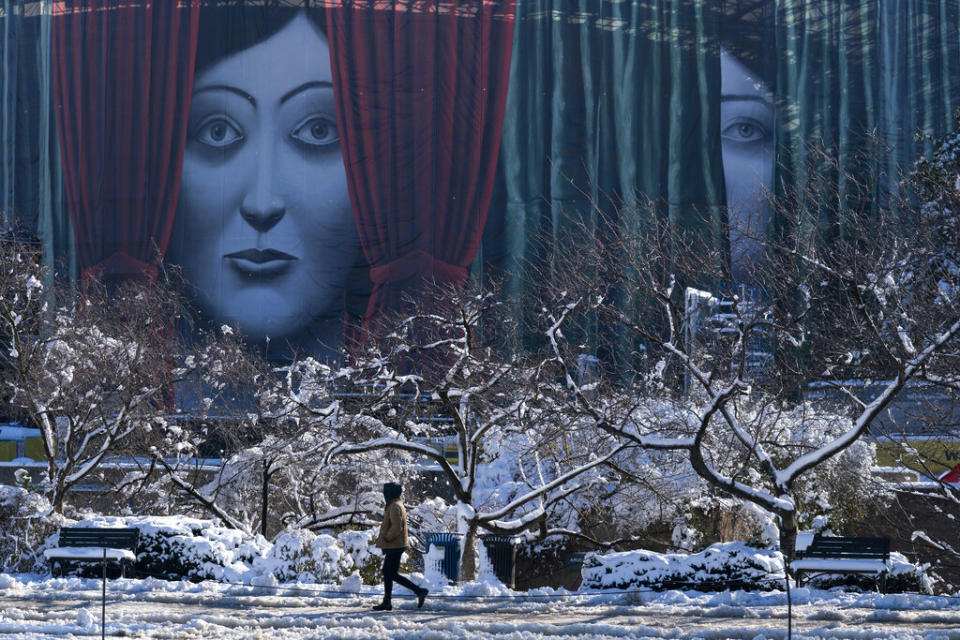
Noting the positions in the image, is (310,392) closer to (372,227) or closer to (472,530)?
(472,530)

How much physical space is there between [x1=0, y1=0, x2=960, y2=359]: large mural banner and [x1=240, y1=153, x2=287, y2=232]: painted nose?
11 centimetres

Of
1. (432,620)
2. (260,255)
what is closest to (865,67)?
(260,255)

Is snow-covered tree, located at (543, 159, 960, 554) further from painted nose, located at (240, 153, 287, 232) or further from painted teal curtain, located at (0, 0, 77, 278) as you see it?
painted teal curtain, located at (0, 0, 77, 278)

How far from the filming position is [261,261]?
3575 centimetres

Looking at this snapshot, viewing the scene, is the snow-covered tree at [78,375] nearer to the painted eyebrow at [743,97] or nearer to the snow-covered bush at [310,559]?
the snow-covered bush at [310,559]

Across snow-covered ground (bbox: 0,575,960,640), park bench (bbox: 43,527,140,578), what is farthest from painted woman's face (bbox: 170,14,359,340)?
park bench (bbox: 43,527,140,578)

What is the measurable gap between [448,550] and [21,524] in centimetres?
569

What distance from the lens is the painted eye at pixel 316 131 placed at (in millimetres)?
36344

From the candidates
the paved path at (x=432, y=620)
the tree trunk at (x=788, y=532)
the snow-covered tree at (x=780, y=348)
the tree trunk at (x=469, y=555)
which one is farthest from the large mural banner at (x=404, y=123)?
the paved path at (x=432, y=620)

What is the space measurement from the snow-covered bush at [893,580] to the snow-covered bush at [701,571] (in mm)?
556

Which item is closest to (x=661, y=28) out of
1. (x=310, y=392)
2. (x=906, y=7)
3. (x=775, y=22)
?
(x=775, y=22)

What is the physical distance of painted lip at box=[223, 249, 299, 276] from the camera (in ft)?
117

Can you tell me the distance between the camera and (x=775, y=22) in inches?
1415

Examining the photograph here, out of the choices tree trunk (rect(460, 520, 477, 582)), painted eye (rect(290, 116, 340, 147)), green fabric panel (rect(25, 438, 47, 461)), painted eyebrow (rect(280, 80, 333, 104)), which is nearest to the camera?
tree trunk (rect(460, 520, 477, 582))
